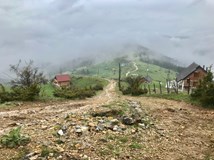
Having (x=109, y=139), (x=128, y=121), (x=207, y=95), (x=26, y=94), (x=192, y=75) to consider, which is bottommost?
(x=109, y=139)

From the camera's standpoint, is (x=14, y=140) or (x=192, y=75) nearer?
(x=14, y=140)

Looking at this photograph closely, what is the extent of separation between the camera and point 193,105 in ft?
134

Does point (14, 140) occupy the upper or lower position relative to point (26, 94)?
lower

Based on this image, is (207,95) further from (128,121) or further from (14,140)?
(14,140)

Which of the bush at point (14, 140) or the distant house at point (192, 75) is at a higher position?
the distant house at point (192, 75)

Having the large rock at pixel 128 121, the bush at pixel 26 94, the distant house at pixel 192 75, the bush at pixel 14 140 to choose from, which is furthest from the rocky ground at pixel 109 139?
the distant house at pixel 192 75

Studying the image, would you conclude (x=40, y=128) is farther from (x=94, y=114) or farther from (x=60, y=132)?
(x=94, y=114)

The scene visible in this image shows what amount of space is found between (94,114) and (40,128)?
5.76 meters

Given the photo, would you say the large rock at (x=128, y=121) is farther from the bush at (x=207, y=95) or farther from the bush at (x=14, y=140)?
the bush at (x=207, y=95)

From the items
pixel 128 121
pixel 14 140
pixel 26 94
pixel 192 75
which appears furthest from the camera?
pixel 192 75

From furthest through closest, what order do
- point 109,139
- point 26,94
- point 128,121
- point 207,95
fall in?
point 26,94 < point 207,95 < point 128,121 < point 109,139

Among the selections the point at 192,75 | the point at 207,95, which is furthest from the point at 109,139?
the point at 192,75

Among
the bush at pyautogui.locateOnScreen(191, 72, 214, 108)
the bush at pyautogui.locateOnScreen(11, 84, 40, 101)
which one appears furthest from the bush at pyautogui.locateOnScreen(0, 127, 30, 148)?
the bush at pyautogui.locateOnScreen(191, 72, 214, 108)

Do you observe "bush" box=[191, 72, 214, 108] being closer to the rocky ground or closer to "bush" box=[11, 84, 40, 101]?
the rocky ground
